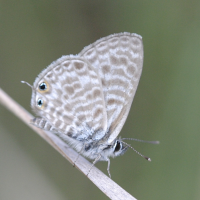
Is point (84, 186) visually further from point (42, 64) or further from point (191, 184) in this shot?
point (42, 64)

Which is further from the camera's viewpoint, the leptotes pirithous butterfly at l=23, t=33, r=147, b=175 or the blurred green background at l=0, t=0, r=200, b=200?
the blurred green background at l=0, t=0, r=200, b=200

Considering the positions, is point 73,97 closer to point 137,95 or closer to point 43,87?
point 43,87

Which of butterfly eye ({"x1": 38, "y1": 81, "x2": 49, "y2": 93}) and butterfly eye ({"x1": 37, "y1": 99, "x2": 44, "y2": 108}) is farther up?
butterfly eye ({"x1": 38, "y1": 81, "x2": 49, "y2": 93})

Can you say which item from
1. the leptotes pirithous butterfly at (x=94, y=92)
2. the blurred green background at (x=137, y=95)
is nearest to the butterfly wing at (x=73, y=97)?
the leptotes pirithous butterfly at (x=94, y=92)

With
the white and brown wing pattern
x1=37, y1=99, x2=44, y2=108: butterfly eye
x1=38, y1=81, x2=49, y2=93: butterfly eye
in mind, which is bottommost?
x1=37, y1=99, x2=44, y2=108: butterfly eye

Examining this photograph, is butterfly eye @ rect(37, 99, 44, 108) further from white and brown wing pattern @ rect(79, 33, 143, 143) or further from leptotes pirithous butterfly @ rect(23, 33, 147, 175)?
white and brown wing pattern @ rect(79, 33, 143, 143)

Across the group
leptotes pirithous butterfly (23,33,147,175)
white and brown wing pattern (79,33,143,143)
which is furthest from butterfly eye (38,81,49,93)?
white and brown wing pattern (79,33,143,143)

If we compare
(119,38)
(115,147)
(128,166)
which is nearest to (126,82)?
(119,38)

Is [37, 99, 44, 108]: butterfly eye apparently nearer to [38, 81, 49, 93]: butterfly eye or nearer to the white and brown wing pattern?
[38, 81, 49, 93]: butterfly eye
